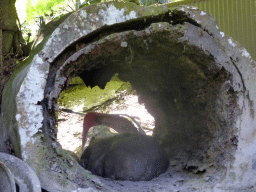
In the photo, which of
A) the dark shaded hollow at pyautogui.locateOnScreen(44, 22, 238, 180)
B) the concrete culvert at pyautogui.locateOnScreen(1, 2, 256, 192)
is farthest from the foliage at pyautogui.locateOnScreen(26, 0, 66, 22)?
the concrete culvert at pyautogui.locateOnScreen(1, 2, 256, 192)

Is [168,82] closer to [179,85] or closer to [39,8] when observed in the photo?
[179,85]

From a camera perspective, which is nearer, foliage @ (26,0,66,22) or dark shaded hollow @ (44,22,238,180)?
dark shaded hollow @ (44,22,238,180)

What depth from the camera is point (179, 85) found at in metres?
2.25

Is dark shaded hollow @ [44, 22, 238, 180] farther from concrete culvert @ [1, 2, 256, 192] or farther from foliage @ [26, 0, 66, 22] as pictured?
foliage @ [26, 0, 66, 22]

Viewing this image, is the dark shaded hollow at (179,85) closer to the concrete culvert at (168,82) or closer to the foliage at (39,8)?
the concrete culvert at (168,82)

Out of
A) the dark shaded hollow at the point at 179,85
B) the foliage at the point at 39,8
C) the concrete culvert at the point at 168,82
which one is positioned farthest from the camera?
the foliage at the point at 39,8

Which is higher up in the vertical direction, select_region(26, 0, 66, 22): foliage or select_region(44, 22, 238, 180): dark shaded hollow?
select_region(26, 0, 66, 22): foliage

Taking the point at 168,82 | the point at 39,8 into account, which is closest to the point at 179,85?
the point at 168,82

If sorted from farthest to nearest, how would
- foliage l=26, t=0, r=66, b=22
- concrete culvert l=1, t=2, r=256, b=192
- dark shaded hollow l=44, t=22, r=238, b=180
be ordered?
foliage l=26, t=0, r=66, b=22 < dark shaded hollow l=44, t=22, r=238, b=180 < concrete culvert l=1, t=2, r=256, b=192

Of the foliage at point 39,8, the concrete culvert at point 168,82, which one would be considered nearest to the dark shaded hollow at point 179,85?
the concrete culvert at point 168,82

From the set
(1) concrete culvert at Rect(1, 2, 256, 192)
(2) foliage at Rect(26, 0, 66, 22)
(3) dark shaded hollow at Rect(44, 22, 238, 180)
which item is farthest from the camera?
(2) foliage at Rect(26, 0, 66, 22)

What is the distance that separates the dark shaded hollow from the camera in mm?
1663

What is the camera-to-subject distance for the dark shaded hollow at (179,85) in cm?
166

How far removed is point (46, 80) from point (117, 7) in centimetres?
59
